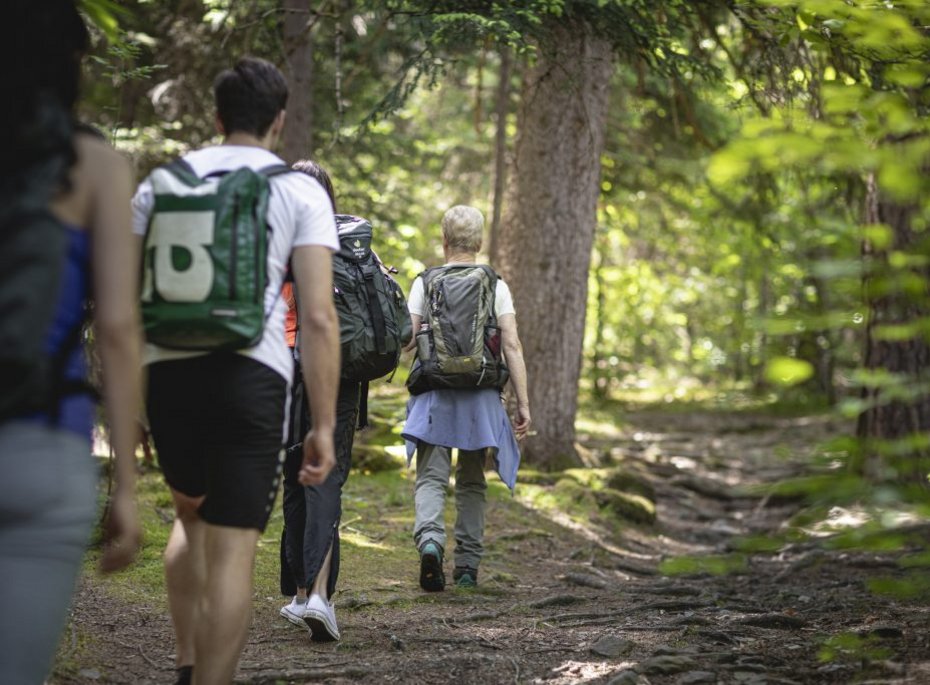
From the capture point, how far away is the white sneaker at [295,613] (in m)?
4.91

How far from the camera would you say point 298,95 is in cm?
1047

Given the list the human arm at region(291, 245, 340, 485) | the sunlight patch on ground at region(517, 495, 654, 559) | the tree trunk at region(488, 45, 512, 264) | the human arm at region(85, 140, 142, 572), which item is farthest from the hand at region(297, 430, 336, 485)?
the tree trunk at region(488, 45, 512, 264)

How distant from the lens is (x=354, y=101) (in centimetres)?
1258

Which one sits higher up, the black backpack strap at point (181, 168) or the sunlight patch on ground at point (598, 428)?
the black backpack strap at point (181, 168)

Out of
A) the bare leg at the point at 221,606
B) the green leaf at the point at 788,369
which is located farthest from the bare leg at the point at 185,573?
the green leaf at the point at 788,369

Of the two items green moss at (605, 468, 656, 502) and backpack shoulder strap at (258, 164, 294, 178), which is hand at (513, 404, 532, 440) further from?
green moss at (605, 468, 656, 502)

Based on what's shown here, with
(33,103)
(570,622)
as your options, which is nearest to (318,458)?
(33,103)

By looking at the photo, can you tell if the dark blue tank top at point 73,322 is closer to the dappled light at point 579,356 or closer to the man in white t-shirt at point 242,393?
the dappled light at point 579,356

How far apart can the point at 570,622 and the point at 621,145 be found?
947 centimetres

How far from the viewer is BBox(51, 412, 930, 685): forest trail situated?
4.13 m

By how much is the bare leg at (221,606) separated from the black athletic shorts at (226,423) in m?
0.06

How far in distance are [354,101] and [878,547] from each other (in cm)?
1045

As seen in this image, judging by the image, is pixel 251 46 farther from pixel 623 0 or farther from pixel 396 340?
pixel 396 340

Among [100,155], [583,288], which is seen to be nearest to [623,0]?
[583,288]
